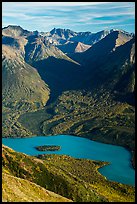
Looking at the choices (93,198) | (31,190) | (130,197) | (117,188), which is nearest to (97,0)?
(31,190)

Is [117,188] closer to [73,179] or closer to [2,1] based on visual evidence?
[73,179]

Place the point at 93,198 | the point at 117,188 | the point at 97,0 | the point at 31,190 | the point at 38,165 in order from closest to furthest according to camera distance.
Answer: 1. the point at 97,0
2. the point at 31,190
3. the point at 93,198
4. the point at 38,165
5. the point at 117,188

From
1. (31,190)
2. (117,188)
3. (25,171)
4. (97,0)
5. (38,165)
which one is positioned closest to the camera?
(97,0)

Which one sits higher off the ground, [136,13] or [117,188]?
[136,13]

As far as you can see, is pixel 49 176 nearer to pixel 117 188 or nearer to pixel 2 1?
pixel 117 188

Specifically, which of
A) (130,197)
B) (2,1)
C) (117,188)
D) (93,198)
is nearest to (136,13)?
(2,1)

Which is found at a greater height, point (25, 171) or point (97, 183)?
point (25, 171)

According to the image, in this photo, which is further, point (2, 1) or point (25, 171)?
point (25, 171)

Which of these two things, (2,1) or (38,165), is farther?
(38,165)

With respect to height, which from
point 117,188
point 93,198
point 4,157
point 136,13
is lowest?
point 117,188
